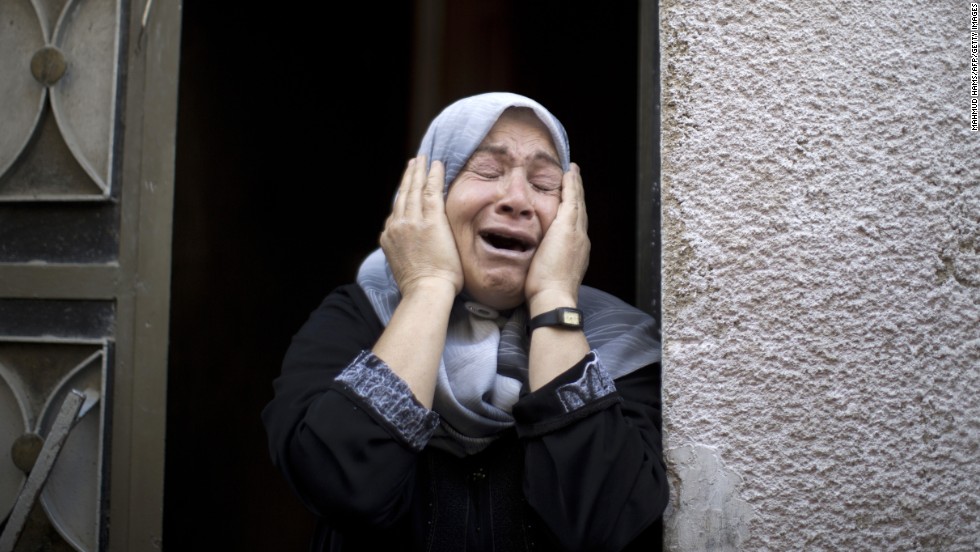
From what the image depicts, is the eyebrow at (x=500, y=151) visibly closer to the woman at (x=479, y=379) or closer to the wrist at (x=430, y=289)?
the woman at (x=479, y=379)

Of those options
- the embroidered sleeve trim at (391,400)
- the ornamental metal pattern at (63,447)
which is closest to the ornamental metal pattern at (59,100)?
the ornamental metal pattern at (63,447)

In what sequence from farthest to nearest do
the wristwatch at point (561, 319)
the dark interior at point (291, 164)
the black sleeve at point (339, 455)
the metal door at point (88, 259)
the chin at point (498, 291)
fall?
the dark interior at point (291, 164) < the metal door at point (88, 259) < the chin at point (498, 291) < the wristwatch at point (561, 319) < the black sleeve at point (339, 455)

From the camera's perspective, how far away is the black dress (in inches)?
55.7

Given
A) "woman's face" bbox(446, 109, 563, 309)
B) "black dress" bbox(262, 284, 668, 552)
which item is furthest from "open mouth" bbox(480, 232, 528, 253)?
"black dress" bbox(262, 284, 668, 552)

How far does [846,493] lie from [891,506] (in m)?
0.09

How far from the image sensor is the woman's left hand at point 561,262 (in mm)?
1641

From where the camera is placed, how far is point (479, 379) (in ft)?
5.38

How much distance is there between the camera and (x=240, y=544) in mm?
2754

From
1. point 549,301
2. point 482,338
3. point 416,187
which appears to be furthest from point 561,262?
point 416,187

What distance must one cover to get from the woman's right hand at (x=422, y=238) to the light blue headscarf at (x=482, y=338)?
0.19 ft

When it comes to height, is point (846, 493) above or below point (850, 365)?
below

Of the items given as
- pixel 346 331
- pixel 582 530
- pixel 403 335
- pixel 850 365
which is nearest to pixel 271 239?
pixel 346 331

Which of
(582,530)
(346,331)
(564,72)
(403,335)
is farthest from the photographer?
(564,72)

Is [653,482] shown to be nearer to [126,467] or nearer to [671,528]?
[671,528]
